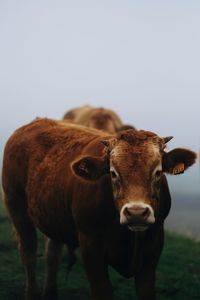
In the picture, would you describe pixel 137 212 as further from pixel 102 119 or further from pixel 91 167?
pixel 102 119

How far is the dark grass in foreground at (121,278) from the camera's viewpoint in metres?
6.84

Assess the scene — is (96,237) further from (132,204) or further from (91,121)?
(91,121)

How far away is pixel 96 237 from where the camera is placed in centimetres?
487

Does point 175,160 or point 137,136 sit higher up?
point 137,136

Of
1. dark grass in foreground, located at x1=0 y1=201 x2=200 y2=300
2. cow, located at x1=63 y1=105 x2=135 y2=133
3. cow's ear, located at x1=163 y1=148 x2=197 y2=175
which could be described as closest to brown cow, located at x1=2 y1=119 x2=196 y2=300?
cow's ear, located at x1=163 y1=148 x2=197 y2=175

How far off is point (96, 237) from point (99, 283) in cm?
36

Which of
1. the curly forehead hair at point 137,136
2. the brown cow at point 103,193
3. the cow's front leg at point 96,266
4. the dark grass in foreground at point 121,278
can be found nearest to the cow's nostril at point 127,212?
the brown cow at point 103,193

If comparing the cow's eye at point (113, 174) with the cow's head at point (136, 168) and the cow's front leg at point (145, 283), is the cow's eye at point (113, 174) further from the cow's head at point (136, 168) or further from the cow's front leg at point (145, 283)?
the cow's front leg at point (145, 283)

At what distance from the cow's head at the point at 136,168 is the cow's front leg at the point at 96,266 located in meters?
0.52

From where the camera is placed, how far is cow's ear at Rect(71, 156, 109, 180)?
15.4 ft

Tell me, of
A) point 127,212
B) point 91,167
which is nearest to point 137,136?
point 91,167

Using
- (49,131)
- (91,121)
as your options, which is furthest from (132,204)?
(91,121)

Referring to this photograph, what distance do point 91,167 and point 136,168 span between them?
1.52ft

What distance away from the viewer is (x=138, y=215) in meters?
4.10
